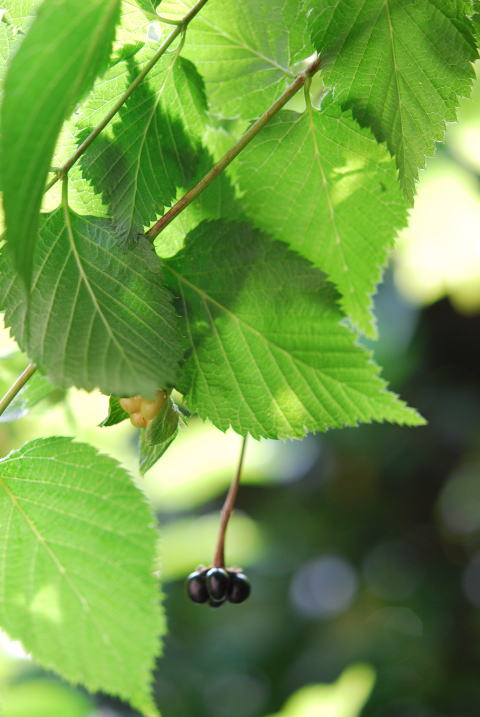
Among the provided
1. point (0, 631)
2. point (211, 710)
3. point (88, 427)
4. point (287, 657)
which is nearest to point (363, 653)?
point (287, 657)

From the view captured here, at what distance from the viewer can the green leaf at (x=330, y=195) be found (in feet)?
1.93

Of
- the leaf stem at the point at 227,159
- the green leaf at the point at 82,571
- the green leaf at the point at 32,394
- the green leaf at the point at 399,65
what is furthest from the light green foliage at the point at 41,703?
the green leaf at the point at 399,65

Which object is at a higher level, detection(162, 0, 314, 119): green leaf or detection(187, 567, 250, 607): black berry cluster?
detection(162, 0, 314, 119): green leaf

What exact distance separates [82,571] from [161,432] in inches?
3.9

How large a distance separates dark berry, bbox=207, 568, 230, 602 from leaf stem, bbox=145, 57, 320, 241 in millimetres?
275

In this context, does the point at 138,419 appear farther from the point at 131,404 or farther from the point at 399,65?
the point at 399,65

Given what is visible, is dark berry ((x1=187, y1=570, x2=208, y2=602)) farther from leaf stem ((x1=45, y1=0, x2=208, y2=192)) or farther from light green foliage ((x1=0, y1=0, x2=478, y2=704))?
leaf stem ((x1=45, y1=0, x2=208, y2=192))

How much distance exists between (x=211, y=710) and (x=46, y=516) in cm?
192

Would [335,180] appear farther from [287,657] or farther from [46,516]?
[287,657]

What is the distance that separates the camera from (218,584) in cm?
66

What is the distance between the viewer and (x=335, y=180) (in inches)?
23.9

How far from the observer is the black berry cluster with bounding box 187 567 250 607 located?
0.66m

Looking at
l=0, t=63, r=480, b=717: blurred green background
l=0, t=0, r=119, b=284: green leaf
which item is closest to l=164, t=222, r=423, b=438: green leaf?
l=0, t=0, r=119, b=284: green leaf

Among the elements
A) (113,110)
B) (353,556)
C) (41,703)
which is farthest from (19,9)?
(353,556)
